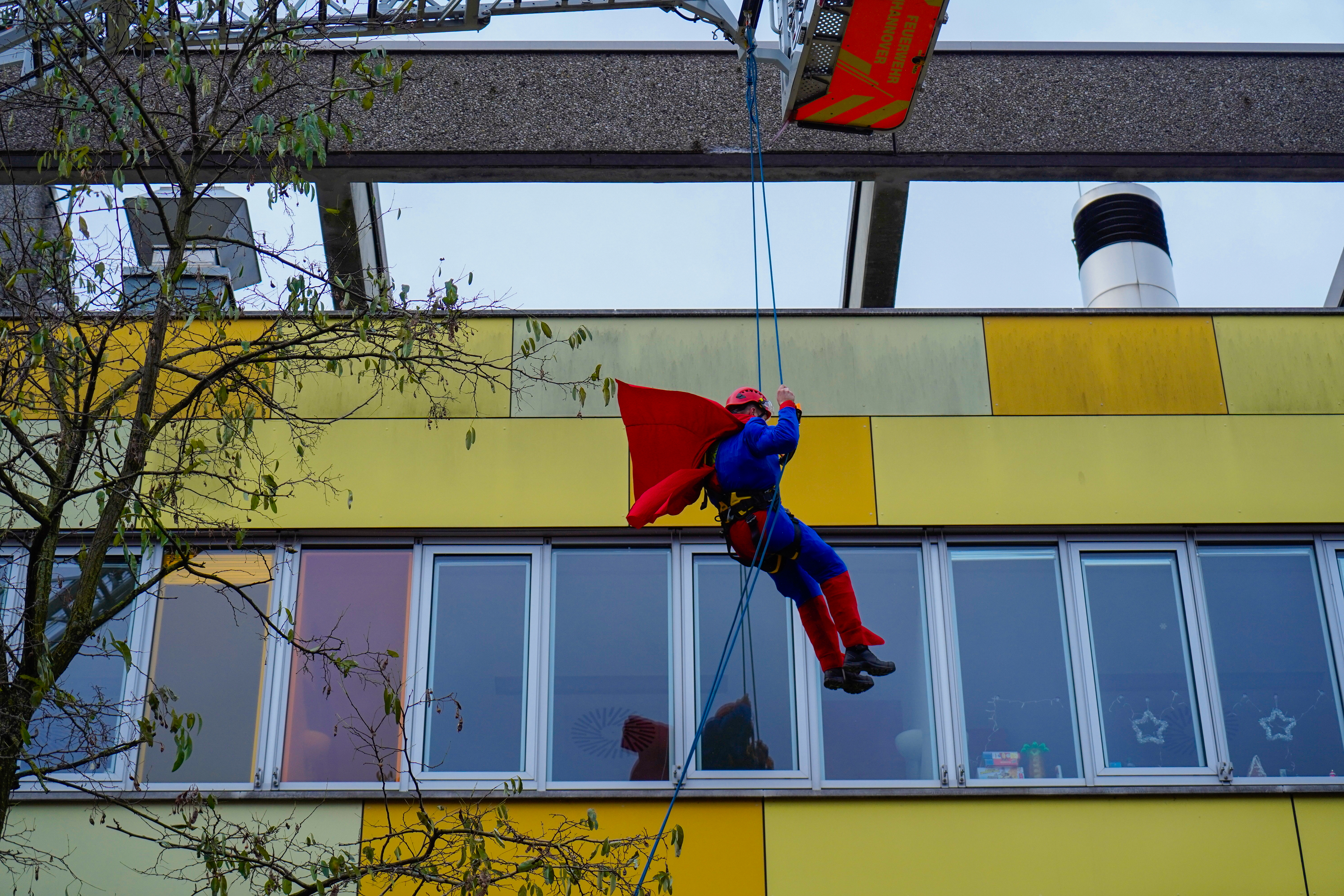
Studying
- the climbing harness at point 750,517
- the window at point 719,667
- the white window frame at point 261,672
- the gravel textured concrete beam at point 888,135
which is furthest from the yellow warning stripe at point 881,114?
the white window frame at point 261,672

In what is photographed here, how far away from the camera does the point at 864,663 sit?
636cm

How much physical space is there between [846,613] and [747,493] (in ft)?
2.44

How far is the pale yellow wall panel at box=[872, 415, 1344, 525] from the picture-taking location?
8.06m

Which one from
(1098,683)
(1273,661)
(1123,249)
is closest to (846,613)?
(1098,683)

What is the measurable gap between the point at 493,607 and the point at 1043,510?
10.9 feet

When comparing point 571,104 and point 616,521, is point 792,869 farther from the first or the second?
point 571,104

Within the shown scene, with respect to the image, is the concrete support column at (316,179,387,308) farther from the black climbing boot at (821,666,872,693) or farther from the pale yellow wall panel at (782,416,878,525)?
the black climbing boot at (821,666,872,693)

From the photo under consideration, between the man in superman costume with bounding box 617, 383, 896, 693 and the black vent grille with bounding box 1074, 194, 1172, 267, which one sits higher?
the black vent grille with bounding box 1074, 194, 1172, 267

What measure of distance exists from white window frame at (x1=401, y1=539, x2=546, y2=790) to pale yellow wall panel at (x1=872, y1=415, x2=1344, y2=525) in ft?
6.93

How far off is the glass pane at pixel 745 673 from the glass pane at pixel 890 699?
252 mm

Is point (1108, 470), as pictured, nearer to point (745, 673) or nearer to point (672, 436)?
point (745, 673)

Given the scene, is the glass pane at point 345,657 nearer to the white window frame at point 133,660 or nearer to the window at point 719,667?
the window at point 719,667

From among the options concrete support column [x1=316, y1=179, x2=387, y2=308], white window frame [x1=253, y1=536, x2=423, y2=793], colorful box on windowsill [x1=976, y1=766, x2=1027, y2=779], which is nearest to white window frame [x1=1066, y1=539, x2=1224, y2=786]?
colorful box on windowsill [x1=976, y1=766, x2=1027, y2=779]

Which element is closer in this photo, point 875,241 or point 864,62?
point 864,62
